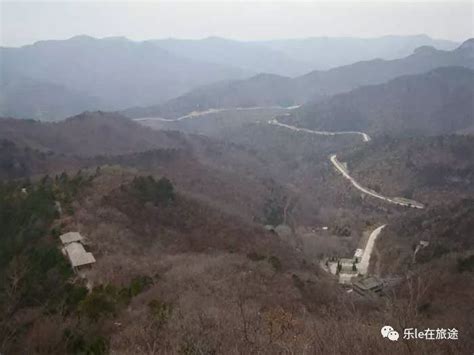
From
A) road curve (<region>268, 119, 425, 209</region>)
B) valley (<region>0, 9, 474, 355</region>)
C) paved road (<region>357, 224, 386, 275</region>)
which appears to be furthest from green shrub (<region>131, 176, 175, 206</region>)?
road curve (<region>268, 119, 425, 209</region>)

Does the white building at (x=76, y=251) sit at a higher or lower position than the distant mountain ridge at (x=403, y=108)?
higher

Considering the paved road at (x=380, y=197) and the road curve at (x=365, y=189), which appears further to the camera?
the road curve at (x=365, y=189)

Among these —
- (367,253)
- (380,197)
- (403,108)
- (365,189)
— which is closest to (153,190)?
(367,253)

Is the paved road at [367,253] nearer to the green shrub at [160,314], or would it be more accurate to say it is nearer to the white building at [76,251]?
the white building at [76,251]

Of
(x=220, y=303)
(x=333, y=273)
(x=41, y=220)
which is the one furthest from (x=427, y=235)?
(x=41, y=220)

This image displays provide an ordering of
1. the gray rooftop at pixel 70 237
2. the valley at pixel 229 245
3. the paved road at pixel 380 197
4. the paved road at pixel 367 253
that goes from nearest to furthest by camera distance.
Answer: the valley at pixel 229 245 → the gray rooftop at pixel 70 237 → the paved road at pixel 367 253 → the paved road at pixel 380 197

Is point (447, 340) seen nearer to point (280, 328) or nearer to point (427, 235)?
point (280, 328)

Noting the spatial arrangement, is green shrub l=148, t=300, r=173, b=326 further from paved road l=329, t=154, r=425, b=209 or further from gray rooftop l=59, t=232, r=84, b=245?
paved road l=329, t=154, r=425, b=209

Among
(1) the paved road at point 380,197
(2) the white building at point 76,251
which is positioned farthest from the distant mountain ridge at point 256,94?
(2) the white building at point 76,251
